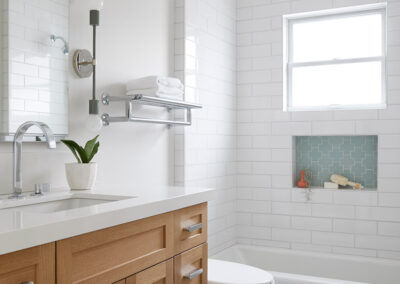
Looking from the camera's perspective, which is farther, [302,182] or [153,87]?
[302,182]

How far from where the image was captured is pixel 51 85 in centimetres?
198

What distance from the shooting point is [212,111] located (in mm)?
3498

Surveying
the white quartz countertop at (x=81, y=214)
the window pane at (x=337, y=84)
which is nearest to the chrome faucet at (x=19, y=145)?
the white quartz countertop at (x=81, y=214)

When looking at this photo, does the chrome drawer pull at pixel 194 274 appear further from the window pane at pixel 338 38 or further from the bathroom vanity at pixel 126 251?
the window pane at pixel 338 38

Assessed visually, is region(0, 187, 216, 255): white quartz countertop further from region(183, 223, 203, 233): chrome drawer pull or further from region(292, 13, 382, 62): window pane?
region(292, 13, 382, 62): window pane

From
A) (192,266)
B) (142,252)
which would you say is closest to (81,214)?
(142,252)

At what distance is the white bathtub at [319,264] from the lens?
3373 millimetres

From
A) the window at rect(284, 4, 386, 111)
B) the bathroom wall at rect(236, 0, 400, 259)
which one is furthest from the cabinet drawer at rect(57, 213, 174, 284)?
the window at rect(284, 4, 386, 111)

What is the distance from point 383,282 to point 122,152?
7.53 feet

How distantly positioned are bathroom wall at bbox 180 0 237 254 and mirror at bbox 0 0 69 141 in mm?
1158

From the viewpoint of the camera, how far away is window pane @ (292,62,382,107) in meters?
3.68

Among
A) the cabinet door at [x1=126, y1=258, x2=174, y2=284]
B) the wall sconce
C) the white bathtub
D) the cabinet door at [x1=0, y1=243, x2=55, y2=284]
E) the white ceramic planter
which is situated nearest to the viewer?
the cabinet door at [x1=0, y1=243, x2=55, y2=284]

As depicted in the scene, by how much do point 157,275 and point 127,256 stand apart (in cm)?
A: 20

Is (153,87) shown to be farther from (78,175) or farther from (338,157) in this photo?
(338,157)
